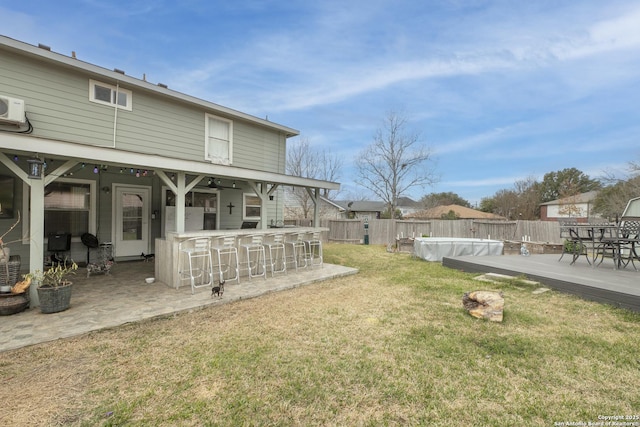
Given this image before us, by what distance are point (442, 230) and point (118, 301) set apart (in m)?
14.0

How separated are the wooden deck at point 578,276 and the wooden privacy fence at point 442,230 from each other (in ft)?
22.3

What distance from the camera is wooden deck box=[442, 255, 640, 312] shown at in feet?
14.9

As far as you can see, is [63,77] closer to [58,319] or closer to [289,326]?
[58,319]

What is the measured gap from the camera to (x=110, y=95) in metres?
6.95

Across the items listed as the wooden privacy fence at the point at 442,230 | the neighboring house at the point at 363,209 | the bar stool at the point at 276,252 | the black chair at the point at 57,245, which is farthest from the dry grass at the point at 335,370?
the neighboring house at the point at 363,209

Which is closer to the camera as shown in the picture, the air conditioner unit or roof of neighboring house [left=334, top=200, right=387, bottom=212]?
the air conditioner unit

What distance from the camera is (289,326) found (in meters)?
3.81

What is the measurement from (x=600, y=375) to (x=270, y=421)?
2.91 meters

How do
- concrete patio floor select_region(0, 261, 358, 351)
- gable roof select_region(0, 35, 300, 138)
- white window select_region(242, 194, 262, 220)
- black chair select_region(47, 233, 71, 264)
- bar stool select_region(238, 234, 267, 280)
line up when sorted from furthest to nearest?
white window select_region(242, 194, 262, 220) → black chair select_region(47, 233, 71, 264) → bar stool select_region(238, 234, 267, 280) → gable roof select_region(0, 35, 300, 138) → concrete patio floor select_region(0, 261, 358, 351)

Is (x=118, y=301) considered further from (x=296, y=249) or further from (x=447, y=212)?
(x=447, y=212)

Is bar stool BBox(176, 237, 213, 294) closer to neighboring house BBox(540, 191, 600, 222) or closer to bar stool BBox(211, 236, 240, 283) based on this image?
bar stool BBox(211, 236, 240, 283)

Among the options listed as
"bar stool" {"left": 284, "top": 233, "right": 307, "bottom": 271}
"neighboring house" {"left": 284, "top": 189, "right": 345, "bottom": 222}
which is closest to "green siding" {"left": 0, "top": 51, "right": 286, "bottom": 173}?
"bar stool" {"left": 284, "top": 233, "right": 307, "bottom": 271}

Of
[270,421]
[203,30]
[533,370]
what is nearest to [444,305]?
[533,370]

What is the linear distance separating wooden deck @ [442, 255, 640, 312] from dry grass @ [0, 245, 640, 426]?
39cm
